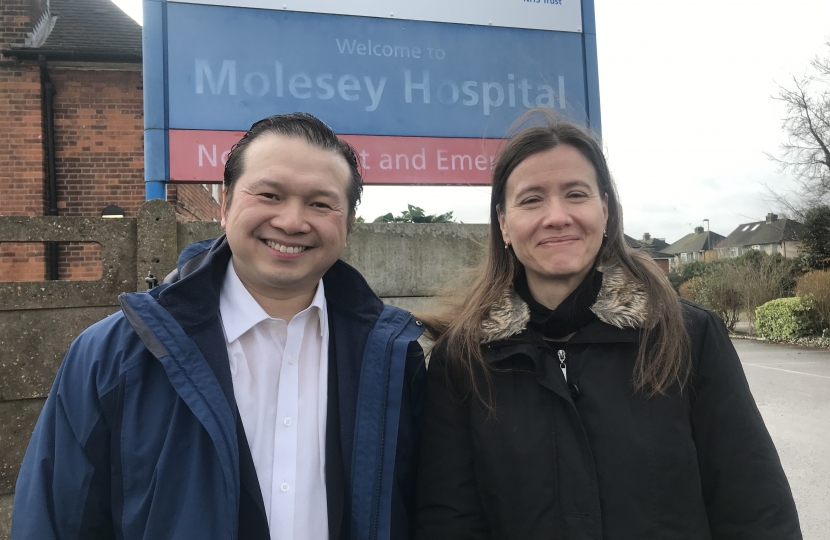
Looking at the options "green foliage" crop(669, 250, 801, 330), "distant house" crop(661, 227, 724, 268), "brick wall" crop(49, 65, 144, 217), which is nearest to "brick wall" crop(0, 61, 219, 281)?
"brick wall" crop(49, 65, 144, 217)

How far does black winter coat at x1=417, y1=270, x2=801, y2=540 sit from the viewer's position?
154 cm

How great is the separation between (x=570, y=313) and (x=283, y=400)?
3.12 ft

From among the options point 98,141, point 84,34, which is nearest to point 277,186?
point 98,141

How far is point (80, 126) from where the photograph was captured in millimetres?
8109

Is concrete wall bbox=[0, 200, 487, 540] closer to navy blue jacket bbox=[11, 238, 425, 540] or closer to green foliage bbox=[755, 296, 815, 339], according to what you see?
navy blue jacket bbox=[11, 238, 425, 540]

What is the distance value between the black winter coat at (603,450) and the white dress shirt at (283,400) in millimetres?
393

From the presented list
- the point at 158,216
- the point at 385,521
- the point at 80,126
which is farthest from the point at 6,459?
the point at 80,126

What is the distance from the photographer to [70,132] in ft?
26.4

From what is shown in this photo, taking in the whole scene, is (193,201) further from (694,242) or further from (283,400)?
(694,242)

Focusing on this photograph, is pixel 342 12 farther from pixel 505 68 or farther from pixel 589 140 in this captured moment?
pixel 589 140

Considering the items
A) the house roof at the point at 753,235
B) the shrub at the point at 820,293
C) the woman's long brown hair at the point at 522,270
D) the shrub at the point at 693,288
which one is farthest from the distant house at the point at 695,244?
the woman's long brown hair at the point at 522,270

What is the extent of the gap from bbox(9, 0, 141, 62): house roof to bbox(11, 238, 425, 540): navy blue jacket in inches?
317

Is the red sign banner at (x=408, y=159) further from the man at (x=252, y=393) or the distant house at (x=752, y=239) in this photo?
the distant house at (x=752, y=239)

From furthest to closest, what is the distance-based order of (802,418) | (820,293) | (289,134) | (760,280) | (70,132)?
(760,280) → (820,293) → (70,132) → (802,418) → (289,134)
